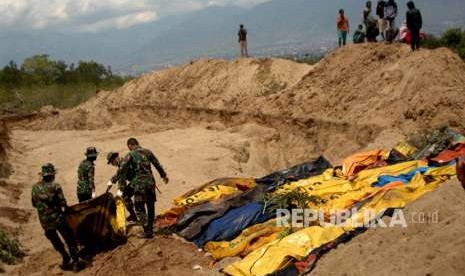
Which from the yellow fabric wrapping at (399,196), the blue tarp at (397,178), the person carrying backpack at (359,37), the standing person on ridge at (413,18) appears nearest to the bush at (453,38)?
the person carrying backpack at (359,37)

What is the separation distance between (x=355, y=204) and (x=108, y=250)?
411cm

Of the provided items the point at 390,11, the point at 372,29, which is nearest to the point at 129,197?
the point at 390,11

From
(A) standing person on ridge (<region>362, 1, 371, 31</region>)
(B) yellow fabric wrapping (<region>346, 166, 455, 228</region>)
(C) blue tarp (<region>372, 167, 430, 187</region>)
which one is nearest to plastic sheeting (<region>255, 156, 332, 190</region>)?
(C) blue tarp (<region>372, 167, 430, 187</region>)

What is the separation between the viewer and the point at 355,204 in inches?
328

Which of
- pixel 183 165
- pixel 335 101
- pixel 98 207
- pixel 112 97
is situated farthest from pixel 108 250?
pixel 112 97

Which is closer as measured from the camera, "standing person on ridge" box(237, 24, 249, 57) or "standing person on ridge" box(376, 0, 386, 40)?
"standing person on ridge" box(376, 0, 386, 40)

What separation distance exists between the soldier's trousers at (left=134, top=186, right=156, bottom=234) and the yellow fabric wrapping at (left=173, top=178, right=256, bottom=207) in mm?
1314

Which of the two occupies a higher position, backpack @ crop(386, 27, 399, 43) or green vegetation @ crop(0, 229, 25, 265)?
backpack @ crop(386, 27, 399, 43)

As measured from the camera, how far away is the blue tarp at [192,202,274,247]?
849cm

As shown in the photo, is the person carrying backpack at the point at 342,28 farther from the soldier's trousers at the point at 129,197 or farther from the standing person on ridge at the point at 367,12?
the soldier's trousers at the point at 129,197

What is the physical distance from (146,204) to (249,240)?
1.97 m

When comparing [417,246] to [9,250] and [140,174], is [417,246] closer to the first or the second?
[140,174]

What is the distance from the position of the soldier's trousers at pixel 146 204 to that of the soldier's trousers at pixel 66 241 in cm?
113

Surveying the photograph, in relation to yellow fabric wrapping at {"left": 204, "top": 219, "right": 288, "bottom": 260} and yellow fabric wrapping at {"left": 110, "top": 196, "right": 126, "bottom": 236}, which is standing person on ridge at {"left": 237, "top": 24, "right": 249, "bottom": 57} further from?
yellow fabric wrapping at {"left": 204, "top": 219, "right": 288, "bottom": 260}
